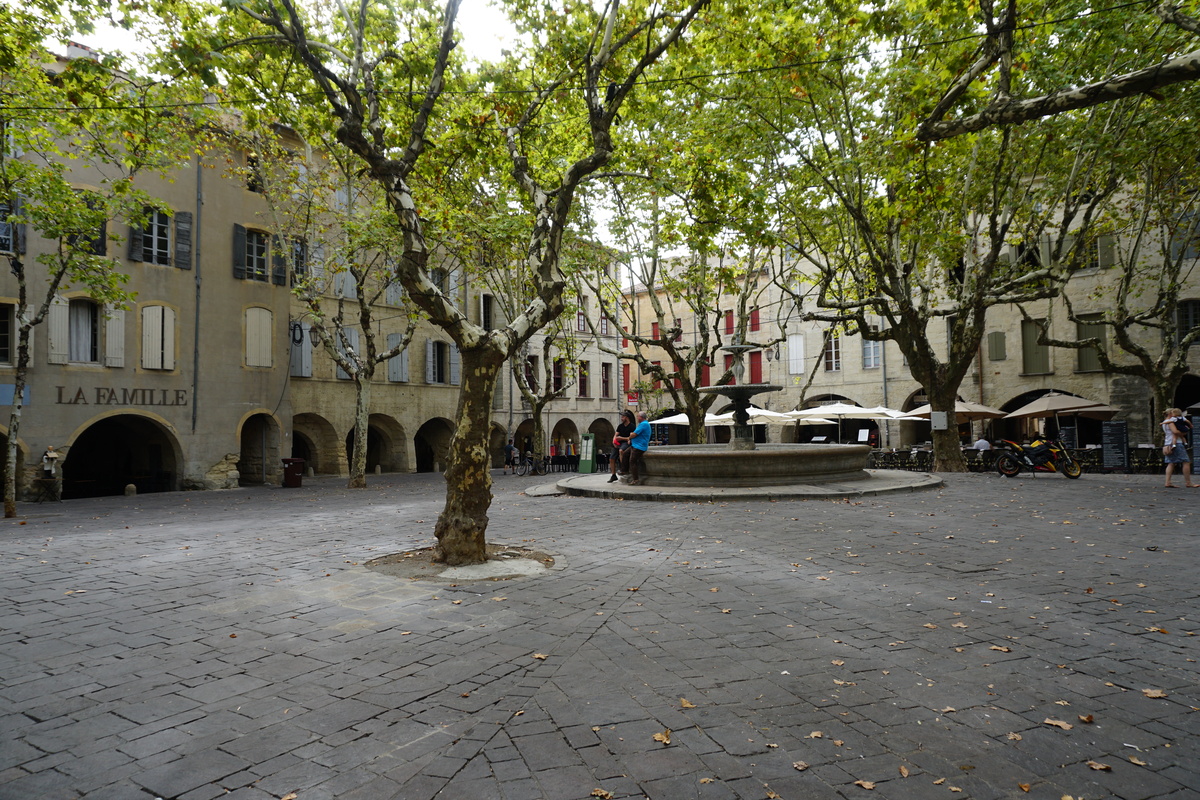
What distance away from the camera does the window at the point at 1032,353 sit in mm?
27938

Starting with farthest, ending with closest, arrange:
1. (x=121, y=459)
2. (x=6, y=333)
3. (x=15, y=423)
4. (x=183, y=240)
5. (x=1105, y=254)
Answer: (x=1105, y=254) → (x=121, y=459) → (x=183, y=240) → (x=6, y=333) → (x=15, y=423)

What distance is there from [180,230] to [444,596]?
1932 cm

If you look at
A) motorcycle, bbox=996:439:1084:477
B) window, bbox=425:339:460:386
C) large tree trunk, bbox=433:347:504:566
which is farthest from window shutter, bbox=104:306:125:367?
motorcycle, bbox=996:439:1084:477

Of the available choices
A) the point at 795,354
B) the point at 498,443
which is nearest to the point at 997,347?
the point at 795,354

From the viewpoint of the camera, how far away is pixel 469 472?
7598mm

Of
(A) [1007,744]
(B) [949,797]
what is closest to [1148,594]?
(A) [1007,744]

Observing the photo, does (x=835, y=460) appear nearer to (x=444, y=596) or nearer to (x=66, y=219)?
(x=444, y=596)

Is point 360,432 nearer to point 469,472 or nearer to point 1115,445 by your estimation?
point 469,472

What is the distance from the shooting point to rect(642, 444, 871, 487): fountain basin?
14.7 meters

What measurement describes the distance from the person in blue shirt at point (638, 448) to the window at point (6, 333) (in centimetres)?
1512

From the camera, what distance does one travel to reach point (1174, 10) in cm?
782

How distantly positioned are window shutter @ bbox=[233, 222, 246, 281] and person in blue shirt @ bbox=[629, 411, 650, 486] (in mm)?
14198

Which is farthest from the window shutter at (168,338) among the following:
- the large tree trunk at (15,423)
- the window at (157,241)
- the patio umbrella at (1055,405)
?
the patio umbrella at (1055,405)

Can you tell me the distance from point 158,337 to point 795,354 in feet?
89.2
